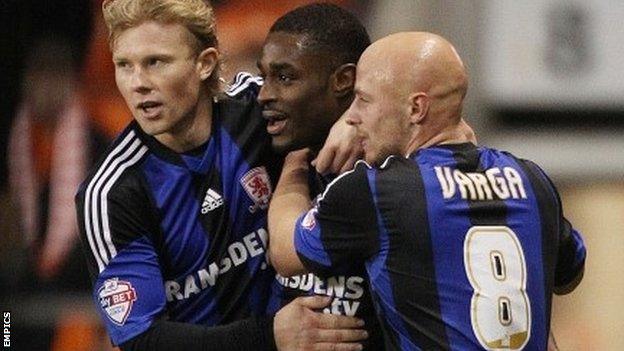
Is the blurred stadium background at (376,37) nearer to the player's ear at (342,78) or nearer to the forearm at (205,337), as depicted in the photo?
the player's ear at (342,78)

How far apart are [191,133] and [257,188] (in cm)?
23

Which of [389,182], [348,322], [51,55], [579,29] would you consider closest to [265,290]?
[348,322]

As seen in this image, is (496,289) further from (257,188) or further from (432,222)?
(257,188)

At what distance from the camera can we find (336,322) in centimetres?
429

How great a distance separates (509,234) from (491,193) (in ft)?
0.37

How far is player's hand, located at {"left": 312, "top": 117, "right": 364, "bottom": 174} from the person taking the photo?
4.29 metres

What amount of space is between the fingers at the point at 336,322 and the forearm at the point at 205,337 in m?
0.13

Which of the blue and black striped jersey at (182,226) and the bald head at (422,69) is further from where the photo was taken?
the blue and black striped jersey at (182,226)

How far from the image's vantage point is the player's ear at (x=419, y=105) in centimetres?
410

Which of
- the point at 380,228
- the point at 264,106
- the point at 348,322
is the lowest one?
the point at 348,322

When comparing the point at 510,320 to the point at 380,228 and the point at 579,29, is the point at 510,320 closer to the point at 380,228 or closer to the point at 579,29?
the point at 380,228

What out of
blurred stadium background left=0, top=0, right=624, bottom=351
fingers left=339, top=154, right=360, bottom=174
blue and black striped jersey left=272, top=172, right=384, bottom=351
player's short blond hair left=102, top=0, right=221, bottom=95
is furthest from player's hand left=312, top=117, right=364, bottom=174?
blurred stadium background left=0, top=0, right=624, bottom=351

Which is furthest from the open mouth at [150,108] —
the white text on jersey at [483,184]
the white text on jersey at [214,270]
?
the white text on jersey at [483,184]

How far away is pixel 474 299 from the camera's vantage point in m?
4.03
